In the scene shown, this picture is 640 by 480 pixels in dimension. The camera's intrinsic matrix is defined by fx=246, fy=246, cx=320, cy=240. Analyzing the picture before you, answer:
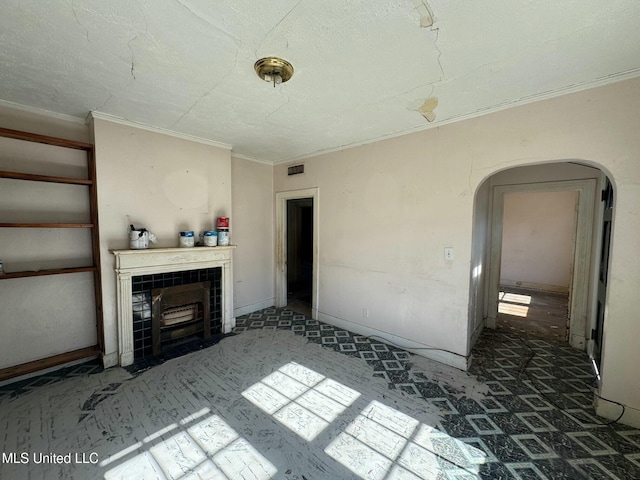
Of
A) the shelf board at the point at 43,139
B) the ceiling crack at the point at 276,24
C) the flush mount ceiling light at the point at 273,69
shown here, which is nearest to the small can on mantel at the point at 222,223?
the shelf board at the point at 43,139

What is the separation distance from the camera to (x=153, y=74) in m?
1.81

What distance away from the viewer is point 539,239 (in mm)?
6094

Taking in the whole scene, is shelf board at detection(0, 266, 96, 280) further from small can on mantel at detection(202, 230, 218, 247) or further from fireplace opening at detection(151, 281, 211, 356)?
small can on mantel at detection(202, 230, 218, 247)

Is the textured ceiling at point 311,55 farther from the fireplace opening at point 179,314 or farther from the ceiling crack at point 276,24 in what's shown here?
the fireplace opening at point 179,314

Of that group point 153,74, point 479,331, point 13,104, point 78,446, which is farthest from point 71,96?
point 479,331

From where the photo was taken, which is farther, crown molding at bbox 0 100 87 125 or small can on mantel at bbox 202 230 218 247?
small can on mantel at bbox 202 230 218 247

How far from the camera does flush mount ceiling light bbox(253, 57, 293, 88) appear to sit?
5.29 feet

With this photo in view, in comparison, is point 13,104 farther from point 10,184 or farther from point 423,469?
point 423,469

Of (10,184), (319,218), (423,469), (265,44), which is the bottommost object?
(423,469)

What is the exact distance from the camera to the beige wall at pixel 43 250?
2318 millimetres

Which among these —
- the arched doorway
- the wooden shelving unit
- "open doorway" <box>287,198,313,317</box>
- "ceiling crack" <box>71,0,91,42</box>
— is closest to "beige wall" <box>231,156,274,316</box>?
"open doorway" <box>287,198,313,317</box>

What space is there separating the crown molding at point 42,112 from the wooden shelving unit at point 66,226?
31cm

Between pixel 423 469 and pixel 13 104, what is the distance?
4.45m

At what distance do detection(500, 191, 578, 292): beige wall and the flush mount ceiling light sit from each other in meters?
6.10
